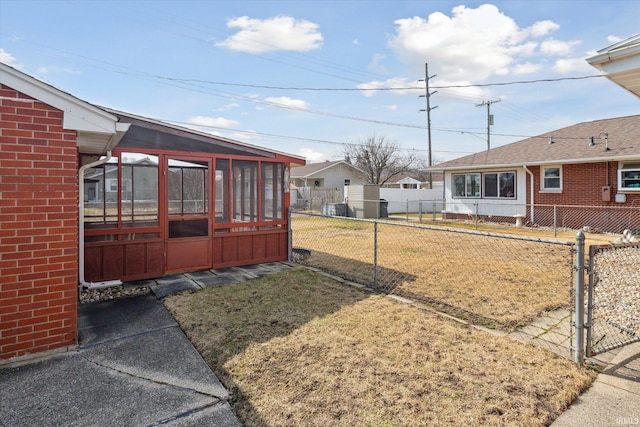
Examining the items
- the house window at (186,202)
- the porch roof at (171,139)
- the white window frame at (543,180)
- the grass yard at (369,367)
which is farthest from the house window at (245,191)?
the white window frame at (543,180)

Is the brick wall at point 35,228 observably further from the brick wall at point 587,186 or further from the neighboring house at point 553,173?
the brick wall at point 587,186

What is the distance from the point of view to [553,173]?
1414 cm

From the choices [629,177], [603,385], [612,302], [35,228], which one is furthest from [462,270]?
[629,177]

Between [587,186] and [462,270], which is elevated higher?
[587,186]

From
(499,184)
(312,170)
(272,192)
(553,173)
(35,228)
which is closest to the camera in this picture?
(35,228)

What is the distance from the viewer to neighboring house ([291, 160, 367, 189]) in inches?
1339

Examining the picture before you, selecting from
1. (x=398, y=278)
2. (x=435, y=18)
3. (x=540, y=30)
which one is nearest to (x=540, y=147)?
(x=540, y=30)

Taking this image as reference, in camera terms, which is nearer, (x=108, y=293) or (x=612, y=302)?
(x=612, y=302)

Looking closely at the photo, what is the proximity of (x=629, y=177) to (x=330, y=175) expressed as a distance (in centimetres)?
→ 2468

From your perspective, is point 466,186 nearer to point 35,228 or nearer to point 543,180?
point 543,180

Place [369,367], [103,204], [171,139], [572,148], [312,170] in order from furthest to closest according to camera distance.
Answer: [312,170] → [572,148] → [171,139] → [103,204] → [369,367]

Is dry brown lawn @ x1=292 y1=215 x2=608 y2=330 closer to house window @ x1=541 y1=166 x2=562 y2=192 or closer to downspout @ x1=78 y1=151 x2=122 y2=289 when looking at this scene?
downspout @ x1=78 y1=151 x2=122 y2=289

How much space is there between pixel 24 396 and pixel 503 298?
18.1ft

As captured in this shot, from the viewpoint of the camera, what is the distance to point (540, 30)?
11094 millimetres
